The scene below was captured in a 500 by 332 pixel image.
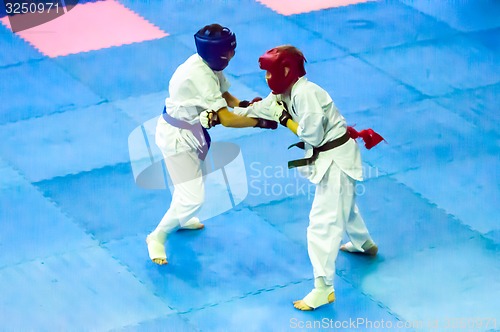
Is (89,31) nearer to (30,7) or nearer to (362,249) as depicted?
(30,7)

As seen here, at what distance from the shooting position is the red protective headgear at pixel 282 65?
609cm

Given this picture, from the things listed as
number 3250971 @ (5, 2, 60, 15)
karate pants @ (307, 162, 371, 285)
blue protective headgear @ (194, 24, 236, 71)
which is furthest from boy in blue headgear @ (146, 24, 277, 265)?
number 3250971 @ (5, 2, 60, 15)

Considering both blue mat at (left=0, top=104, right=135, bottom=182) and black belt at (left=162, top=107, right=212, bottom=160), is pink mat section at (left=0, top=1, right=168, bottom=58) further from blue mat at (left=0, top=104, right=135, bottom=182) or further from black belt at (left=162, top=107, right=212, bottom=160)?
black belt at (left=162, top=107, right=212, bottom=160)

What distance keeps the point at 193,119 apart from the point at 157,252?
1.12m

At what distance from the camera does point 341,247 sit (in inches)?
286

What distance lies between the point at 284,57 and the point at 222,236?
190cm

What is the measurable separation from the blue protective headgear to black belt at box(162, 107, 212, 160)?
1.61ft

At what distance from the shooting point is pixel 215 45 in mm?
6387

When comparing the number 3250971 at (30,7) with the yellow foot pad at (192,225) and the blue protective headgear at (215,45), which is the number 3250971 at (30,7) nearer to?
the yellow foot pad at (192,225)

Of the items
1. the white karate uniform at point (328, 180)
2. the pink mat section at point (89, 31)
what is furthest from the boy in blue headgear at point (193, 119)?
the pink mat section at point (89, 31)

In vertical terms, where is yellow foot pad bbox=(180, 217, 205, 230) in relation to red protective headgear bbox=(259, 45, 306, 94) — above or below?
below

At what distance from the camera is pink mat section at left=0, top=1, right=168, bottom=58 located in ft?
34.8

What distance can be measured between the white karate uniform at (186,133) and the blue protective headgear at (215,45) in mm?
88

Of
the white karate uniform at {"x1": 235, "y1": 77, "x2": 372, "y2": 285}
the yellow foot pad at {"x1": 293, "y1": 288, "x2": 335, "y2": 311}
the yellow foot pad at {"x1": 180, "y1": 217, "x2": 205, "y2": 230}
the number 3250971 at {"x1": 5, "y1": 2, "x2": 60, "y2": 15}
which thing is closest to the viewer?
the white karate uniform at {"x1": 235, "y1": 77, "x2": 372, "y2": 285}
